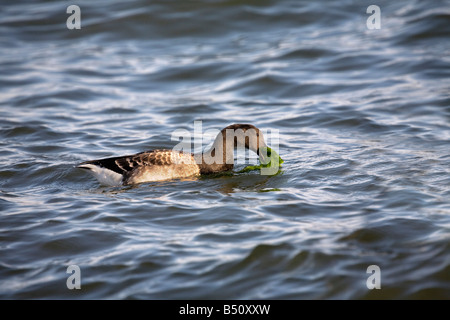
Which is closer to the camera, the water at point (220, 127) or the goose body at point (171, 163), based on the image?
the water at point (220, 127)

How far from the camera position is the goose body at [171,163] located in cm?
865

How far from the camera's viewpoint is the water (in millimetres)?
6020

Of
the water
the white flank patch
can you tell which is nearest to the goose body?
the white flank patch

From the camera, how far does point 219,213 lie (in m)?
7.43

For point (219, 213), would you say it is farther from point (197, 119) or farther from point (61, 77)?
point (61, 77)

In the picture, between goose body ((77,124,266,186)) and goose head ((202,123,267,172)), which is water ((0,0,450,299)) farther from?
goose head ((202,123,267,172))

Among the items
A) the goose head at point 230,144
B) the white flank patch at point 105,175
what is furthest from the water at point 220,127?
the goose head at point 230,144

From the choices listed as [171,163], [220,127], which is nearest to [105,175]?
[171,163]

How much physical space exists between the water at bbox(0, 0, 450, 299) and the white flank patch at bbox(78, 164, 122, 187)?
22 centimetres

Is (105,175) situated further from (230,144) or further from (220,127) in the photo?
(220,127)

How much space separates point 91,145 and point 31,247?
4126mm

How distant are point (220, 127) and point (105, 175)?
331cm

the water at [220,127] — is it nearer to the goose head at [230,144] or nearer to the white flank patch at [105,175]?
the white flank patch at [105,175]
